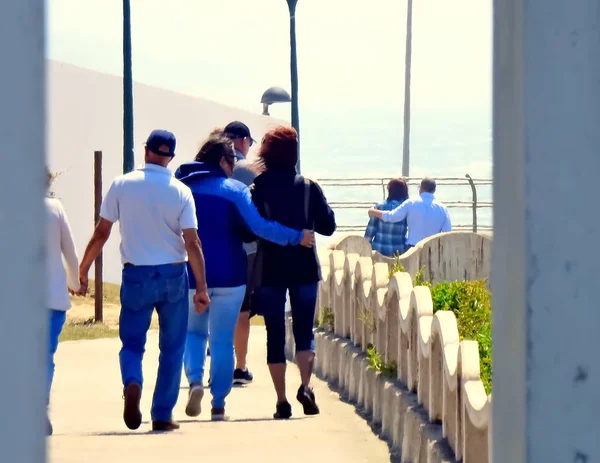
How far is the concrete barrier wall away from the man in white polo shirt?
A: 121 cm

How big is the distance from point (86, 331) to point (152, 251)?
791 cm

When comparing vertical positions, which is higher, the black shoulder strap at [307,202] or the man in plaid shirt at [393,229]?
the black shoulder strap at [307,202]

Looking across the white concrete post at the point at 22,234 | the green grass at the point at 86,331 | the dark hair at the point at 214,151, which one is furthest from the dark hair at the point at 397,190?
the white concrete post at the point at 22,234

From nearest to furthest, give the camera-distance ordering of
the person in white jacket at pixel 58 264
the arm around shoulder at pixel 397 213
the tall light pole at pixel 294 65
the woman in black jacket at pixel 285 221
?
the person in white jacket at pixel 58 264, the woman in black jacket at pixel 285 221, the arm around shoulder at pixel 397 213, the tall light pole at pixel 294 65

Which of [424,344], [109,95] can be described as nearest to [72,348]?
[424,344]

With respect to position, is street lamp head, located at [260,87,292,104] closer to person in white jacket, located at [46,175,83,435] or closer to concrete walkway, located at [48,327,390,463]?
concrete walkway, located at [48,327,390,463]

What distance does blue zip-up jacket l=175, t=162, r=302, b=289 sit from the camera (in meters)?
7.43

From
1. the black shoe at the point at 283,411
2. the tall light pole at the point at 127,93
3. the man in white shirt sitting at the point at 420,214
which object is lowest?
the black shoe at the point at 283,411

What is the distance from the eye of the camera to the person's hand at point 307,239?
7.49m

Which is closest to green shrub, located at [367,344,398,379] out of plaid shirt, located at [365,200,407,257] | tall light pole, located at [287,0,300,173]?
plaid shirt, located at [365,200,407,257]

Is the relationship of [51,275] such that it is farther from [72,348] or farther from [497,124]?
[72,348]

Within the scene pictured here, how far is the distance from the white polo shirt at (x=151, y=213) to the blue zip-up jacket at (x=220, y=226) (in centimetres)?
47

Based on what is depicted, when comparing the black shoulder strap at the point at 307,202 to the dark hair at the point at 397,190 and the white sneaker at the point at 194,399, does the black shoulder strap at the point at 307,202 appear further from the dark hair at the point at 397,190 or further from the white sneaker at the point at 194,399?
the dark hair at the point at 397,190

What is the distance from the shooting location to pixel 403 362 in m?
7.32
